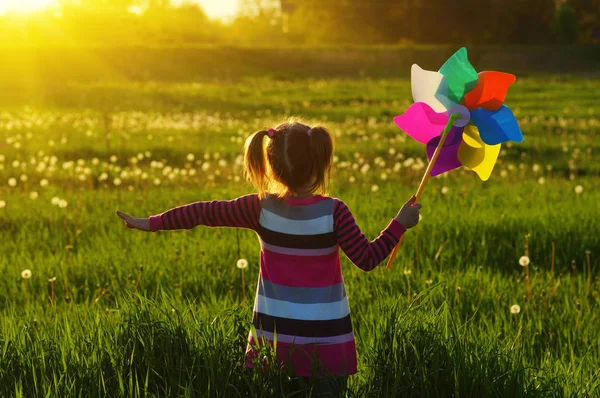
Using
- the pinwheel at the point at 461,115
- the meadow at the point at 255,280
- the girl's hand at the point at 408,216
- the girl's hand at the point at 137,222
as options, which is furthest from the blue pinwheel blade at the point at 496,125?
the girl's hand at the point at 137,222

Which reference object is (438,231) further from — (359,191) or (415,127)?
(415,127)

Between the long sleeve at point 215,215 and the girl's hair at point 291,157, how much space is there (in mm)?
73

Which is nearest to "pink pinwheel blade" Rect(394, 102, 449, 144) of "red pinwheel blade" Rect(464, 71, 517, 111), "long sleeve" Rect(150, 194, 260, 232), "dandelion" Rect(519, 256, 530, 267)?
"red pinwheel blade" Rect(464, 71, 517, 111)

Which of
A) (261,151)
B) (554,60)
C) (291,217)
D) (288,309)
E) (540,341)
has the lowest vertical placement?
(540,341)

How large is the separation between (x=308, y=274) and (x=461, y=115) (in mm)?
768

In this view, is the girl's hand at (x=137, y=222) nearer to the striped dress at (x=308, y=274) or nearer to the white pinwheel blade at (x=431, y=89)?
the striped dress at (x=308, y=274)

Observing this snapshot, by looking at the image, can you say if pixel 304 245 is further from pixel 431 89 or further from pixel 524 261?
pixel 524 261

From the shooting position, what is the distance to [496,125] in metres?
2.86

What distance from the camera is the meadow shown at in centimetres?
298

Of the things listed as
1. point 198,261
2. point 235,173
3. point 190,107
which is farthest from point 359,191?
point 190,107

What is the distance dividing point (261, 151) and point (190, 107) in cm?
1733

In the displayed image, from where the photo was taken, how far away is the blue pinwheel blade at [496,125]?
2.85 m

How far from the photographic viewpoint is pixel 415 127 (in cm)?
297

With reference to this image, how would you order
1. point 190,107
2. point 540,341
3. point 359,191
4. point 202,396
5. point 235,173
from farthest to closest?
1. point 190,107
2. point 235,173
3. point 359,191
4. point 540,341
5. point 202,396
